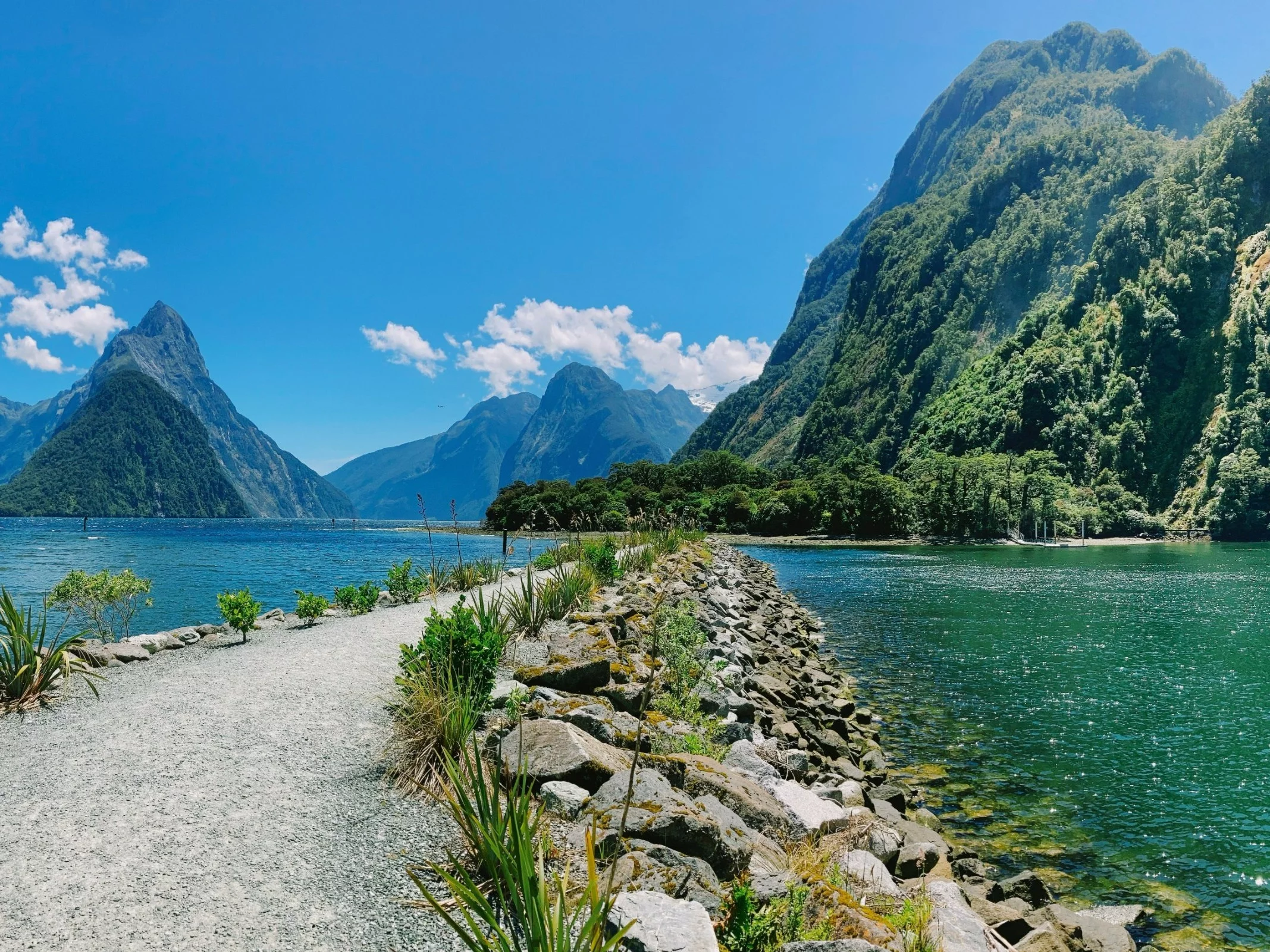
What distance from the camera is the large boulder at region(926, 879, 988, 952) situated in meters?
5.87

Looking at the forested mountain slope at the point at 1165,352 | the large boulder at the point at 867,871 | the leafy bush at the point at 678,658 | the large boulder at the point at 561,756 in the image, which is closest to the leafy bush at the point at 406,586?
the leafy bush at the point at 678,658

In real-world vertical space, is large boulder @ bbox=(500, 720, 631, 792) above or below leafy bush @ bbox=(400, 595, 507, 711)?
below

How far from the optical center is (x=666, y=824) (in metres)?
5.67

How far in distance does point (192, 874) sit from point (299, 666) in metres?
6.62

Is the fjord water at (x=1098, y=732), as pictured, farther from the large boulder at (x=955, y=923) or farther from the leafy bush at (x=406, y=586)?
the leafy bush at (x=406, y=586)

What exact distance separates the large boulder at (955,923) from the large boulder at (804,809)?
3.69 ft

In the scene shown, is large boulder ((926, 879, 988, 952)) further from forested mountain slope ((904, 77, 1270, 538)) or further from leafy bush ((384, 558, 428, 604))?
forested mountain slope ((904, 77, 1270, 538))

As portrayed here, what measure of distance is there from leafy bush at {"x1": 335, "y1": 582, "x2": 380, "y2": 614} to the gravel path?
8.71 metres

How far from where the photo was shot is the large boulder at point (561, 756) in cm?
663

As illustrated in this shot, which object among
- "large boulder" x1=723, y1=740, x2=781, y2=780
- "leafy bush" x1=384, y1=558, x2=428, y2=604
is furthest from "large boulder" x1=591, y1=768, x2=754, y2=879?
"leafy bush" x1=384, y1=558, x2=428, y2=604

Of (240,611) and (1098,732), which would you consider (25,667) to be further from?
(1098,732)

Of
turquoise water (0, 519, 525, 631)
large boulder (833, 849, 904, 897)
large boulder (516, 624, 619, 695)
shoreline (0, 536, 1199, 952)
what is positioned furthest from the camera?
turquoise water (0, 519, 525, 631)

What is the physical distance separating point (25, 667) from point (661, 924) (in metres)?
→ 9.81

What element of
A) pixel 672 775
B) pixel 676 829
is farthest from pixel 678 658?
pixel 676 829
